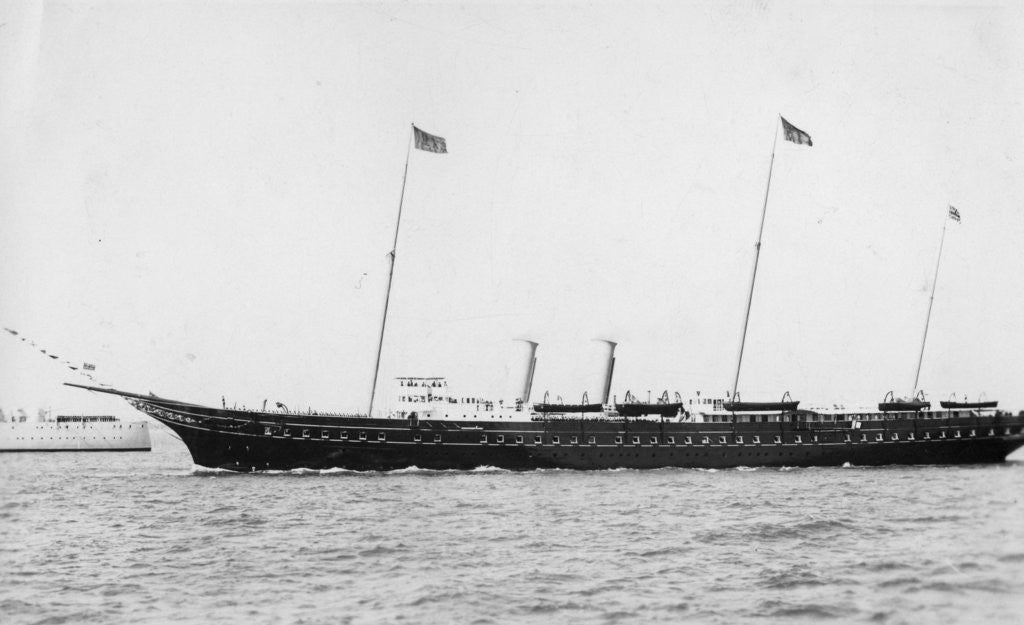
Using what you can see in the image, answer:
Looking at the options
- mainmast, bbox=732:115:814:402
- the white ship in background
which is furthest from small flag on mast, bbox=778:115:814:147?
the white ship in background

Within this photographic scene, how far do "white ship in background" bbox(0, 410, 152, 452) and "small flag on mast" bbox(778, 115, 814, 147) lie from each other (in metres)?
74.1

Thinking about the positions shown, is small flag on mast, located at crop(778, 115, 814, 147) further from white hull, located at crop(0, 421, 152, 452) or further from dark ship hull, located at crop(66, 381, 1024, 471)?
white hull, located at crop(0, 421, 152, 452)

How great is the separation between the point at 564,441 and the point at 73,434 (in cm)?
6131

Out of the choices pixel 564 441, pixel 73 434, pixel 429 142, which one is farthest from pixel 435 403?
pixel 73 434

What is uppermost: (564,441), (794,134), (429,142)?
(794,134)

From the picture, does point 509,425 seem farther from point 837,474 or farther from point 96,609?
point 96,609

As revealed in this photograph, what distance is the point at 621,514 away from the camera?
25.1 m

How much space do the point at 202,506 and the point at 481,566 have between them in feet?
45.3

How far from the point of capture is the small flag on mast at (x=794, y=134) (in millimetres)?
33375

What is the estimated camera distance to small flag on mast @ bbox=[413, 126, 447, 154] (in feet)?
101

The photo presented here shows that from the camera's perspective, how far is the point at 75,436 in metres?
83.2

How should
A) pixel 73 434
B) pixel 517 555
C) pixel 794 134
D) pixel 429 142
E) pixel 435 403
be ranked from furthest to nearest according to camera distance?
1. pixel 73 434
2. pixel 435 403
3. pixel 794 134
4. pixel 429 142
5. pixel 517 555

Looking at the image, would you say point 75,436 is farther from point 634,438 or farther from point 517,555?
point 517,555

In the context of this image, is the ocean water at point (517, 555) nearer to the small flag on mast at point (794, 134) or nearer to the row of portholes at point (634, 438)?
the row of portholes at point (634, 438)
